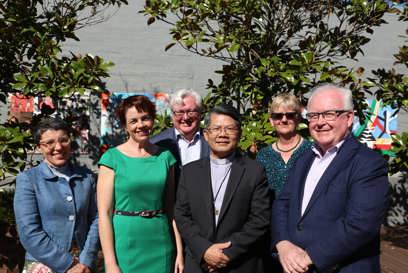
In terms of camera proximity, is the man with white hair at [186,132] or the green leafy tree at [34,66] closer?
the man with white hair at [186,132]

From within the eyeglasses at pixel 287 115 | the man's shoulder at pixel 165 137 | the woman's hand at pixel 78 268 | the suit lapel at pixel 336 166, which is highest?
the eyeglasses at pixel 287 115

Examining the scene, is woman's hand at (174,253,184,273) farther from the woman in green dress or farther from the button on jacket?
the button on jacket

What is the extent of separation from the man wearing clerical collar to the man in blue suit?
19 cm

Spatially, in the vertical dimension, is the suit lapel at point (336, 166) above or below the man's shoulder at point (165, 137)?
below

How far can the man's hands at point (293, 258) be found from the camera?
9.02 feet

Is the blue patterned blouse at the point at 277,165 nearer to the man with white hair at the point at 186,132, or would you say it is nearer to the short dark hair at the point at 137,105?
the man with white hair at the point at 186,132

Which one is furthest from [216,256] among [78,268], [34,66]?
[34,66]

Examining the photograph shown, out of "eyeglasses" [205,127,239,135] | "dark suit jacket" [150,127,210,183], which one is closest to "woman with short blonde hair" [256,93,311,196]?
"dark suit jacket" [150,127,210,183]

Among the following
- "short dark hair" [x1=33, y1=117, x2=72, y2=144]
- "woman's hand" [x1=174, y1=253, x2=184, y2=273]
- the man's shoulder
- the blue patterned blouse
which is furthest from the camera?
the man's shoulder

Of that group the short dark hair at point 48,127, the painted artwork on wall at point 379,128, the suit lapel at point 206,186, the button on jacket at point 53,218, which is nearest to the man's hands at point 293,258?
the suit lapel at point 206,186

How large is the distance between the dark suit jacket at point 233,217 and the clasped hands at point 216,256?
3 centimetres

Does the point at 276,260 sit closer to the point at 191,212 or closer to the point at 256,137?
the point at 191,212

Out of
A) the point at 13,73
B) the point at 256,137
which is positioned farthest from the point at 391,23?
the point at 13,73

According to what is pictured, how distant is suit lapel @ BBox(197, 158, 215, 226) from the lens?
3059 mm
